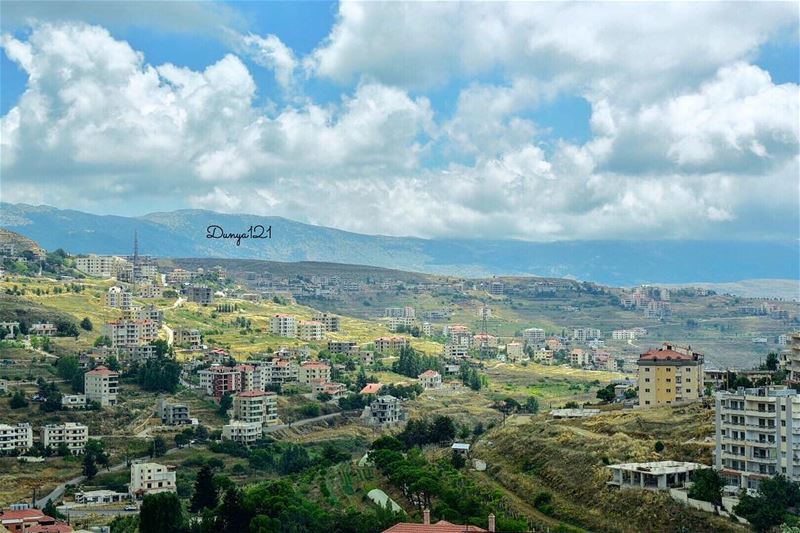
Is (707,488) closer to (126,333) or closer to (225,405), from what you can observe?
(225,405)

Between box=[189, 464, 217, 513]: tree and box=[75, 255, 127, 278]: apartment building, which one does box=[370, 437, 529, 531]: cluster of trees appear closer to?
box=[189, 464, 217, 513]: tree

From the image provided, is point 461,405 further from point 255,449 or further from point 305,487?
point 305,487

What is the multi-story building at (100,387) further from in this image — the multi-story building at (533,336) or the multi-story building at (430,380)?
the multi-story building at (533,336)

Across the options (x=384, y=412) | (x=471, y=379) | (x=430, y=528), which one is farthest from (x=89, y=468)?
(x=471, y=379)

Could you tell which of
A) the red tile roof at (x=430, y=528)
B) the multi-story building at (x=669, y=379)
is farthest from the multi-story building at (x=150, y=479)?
the red tile roof at (x=430, y=528)

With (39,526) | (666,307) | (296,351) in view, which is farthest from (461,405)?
(666,307)

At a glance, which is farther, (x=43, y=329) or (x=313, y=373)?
(x=313, y=373)
